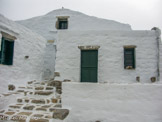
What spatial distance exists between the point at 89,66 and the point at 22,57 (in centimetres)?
294

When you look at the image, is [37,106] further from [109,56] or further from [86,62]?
→ [109,56]

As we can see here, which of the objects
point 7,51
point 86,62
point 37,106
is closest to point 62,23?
point 86,62

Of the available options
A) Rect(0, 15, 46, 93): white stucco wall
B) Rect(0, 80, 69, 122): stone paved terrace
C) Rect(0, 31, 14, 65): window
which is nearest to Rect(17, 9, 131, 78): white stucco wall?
Rect(0, 15, 46, 93): white stucco wall

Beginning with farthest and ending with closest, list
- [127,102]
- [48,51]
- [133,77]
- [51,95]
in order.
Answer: [48,51] < [133,77] < [51,95] < [127,102]

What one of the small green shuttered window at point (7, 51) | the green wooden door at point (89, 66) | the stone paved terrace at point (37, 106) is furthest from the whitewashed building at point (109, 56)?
the small green shuttered window at point (7, 51)

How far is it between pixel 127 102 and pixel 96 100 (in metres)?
0.78

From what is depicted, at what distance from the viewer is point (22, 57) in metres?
6.32

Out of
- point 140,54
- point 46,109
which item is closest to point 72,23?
point 140,54

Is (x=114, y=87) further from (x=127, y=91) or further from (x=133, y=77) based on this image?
(x=133, y=77)

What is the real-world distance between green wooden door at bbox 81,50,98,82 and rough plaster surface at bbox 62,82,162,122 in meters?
2.45

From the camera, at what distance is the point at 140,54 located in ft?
20.5

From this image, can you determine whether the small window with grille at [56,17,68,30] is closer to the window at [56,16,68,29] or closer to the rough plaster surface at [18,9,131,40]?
the window at [56,16,68,29]

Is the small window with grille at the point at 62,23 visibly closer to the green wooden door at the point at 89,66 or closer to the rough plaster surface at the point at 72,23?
the rough plaster surface at the point at 72,23

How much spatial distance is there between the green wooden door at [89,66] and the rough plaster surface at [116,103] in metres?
2.45
